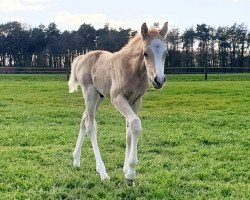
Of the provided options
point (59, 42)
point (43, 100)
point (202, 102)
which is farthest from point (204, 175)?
point (59, 42)

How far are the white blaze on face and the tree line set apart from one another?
70.6 metres

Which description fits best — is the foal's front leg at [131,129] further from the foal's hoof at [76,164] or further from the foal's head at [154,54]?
the foal's hoof at [76,164]

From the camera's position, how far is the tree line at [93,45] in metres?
80.5

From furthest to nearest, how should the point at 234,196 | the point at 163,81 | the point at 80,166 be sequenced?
the point at 80,166 → the point at 234,196 → the point at 163,81

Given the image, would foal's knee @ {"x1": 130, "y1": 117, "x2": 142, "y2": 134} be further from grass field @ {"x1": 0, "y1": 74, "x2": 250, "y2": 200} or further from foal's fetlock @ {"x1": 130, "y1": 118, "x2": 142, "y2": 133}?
grass field @ {"x1": 0, "y1": 74, "x2": 250, "y2": 200}

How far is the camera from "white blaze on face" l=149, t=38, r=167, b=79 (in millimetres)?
4857

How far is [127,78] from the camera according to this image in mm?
5535

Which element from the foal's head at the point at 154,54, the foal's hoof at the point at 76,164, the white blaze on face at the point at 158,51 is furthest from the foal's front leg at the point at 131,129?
the foal's hoof at the point at 76,164

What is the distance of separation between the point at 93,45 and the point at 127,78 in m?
75.1

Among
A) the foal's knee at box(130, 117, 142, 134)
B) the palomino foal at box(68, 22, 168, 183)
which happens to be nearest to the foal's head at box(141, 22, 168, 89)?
the palomino foal at box(68, 22, 168, 183)

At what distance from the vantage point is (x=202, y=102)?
18.9 m

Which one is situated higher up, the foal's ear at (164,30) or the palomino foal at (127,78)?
the foal's ear at (164,30)

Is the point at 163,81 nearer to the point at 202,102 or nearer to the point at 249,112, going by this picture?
the point at 249,112

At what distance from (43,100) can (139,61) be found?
14.9 metres
